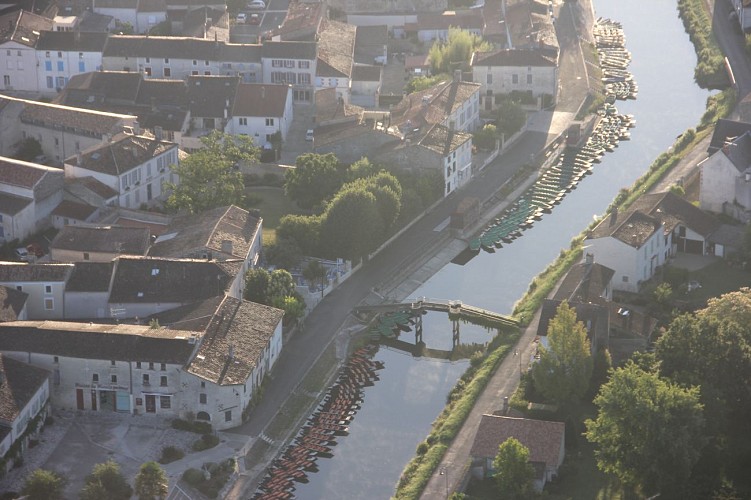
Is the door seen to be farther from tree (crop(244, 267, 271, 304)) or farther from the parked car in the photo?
the parked car

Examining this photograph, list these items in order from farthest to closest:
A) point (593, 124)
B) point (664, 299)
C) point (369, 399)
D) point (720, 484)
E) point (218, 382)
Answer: point (593, 124), point (664, 299), point (369, 399), point (218, 382), point (720, 484)

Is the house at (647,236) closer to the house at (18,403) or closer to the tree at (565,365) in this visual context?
the tree at (565,365)

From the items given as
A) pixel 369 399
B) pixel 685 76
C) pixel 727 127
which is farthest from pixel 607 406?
pixel 685 76

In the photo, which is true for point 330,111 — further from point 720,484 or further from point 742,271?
point 720,484

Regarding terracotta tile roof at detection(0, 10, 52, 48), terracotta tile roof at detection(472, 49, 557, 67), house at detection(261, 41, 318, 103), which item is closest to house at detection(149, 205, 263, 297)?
house at detection(261, 41, 318, 103)

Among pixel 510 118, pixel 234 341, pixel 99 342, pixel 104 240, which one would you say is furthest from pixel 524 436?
pixel 510 118

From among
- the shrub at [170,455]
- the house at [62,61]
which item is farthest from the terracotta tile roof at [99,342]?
the house at [62,61]

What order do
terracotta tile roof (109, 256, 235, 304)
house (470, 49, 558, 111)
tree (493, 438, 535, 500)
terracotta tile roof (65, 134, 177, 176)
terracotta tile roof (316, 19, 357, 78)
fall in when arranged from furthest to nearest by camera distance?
house (470, 49, 558, 111) → terracotta tile roof (316, 19, 357, 78) → terracotta tile roof (65, 134, 177, 176) → terracotta tile roof (109, 256, 235, 304) → tree (493, 438, 535, 500)
